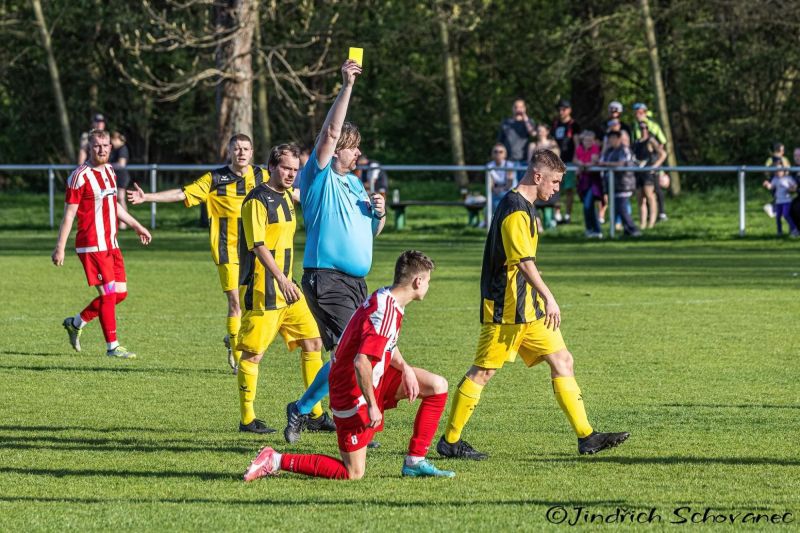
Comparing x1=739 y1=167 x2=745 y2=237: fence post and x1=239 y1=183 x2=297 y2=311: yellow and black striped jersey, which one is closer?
x1=239 y1=183 x2=297 y2=311: yellow and black striped jersey

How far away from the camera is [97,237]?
1250 cm

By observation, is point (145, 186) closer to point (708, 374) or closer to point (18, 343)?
point (18, 343)

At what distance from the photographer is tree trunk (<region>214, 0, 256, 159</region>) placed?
29156 millimetres

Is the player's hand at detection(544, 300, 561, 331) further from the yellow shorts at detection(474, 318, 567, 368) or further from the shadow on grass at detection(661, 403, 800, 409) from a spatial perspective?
the shadow on grass at detection(661, 403, 800, 409)

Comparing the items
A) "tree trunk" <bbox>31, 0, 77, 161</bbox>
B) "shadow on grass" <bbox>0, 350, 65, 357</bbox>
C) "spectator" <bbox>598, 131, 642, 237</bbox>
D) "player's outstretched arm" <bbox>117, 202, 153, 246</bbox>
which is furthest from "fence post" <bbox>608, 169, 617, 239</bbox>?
"tree trunk" <bbox>31, 0, 77, 161</bbox>

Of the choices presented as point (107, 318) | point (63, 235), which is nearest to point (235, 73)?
point (107, 318)

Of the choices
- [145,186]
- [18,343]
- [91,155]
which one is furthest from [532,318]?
[145,186]

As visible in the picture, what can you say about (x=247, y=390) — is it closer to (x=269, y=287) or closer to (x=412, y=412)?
(x=269, y=287)

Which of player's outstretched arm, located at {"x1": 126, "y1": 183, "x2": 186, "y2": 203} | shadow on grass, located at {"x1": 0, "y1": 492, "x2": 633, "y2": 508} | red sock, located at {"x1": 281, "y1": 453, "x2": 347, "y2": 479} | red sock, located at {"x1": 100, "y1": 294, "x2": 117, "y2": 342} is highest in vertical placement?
player's outstretched arm, located at {"x1": 126, "y1": 183, "x2": 186, "y2": 203}

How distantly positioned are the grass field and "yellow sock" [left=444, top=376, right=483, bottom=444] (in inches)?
9.1

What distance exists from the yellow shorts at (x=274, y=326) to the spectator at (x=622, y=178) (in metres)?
15.0

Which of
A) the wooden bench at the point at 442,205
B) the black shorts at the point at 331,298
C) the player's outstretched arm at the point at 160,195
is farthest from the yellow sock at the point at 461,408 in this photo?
the wooden bench at the point at 442,205

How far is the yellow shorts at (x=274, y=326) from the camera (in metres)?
9.05

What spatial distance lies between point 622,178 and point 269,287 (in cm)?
1533
